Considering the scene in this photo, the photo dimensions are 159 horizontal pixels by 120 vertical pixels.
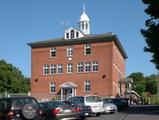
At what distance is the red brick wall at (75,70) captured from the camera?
70.5 m

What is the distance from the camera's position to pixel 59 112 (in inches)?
1009

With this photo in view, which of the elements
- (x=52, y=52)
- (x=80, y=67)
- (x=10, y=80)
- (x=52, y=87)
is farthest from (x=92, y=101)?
(x=10, y=80)

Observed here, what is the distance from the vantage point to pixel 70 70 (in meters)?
74.1

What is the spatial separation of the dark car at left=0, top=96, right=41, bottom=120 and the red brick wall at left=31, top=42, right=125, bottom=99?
4927 centimetres

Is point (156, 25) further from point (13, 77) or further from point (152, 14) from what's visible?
point (13, 77)

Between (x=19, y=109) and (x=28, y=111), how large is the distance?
508 mm

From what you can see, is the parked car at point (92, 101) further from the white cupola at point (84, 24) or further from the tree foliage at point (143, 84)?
the tree foliage at point (143, 84)

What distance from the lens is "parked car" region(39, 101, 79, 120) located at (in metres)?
25.6

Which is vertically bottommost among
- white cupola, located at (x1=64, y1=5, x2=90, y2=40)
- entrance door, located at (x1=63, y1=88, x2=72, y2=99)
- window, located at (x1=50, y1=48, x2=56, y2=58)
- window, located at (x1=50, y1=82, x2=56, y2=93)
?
entrance door, located at (x1=63, y1=88, x2=72, y2=99)

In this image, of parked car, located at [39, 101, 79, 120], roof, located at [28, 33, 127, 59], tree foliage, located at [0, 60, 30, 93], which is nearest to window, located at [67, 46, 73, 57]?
roof, located at [28, 33, 127, 59]

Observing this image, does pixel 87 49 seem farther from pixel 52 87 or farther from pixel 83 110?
pixel 83 110

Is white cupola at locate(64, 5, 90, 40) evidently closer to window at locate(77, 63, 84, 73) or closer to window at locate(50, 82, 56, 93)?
window at locate(77, 63, 84, 73)

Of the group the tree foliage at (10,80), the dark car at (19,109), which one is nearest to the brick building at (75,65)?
the tree foliage at (10,80)

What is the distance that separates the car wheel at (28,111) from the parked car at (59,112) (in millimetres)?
5154
